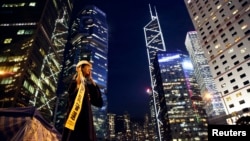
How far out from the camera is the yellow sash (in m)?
2.35

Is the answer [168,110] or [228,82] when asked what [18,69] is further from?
[168,110]

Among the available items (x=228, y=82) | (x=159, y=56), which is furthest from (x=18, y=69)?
(x=159, y=56)

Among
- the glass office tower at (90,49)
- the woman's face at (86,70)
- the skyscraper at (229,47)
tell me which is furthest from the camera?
the glass office tower at (90,49)

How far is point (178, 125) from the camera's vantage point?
367 feet

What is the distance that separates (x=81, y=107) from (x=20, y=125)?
1137 millimetres

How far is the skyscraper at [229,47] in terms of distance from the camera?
49.0 m

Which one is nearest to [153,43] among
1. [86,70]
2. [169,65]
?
[169,65]

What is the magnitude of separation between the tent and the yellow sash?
3.29 ft

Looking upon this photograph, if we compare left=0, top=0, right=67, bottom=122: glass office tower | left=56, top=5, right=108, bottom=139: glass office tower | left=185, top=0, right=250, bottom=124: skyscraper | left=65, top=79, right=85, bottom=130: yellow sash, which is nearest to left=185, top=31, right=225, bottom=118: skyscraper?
left=56, top=5, right=108, bottom=139: glass office tower

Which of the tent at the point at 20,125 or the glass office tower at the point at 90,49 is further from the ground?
the glass office tower at the point at 90,49

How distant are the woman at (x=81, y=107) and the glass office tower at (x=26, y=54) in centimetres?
5770

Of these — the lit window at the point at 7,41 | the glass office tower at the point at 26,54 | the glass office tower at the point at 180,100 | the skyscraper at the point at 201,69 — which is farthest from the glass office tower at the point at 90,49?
the lit window at the point at 7,41

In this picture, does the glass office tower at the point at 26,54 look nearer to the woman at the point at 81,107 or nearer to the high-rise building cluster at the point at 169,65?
the high-rise building cluster at the point at 169,65

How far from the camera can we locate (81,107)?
2.63m
